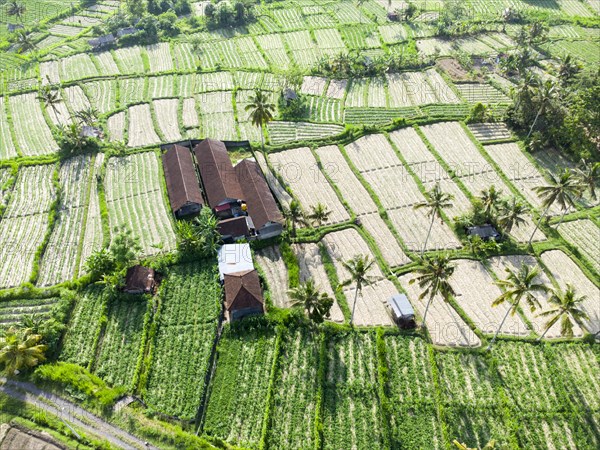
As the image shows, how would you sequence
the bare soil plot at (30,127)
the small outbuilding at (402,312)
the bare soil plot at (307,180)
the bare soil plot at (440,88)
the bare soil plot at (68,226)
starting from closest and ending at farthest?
the small outbuilding at (402,312) → the bare soil plot at (68,226) → the bare soil plot at (307,180) → the bare soil plot at (30,127) → the bare soil plot at (440,88)

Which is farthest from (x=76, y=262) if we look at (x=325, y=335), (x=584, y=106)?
(x=584, y=106)

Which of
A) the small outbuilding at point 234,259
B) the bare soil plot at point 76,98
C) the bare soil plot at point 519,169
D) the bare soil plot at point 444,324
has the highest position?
the bare soil plot at point 519,169

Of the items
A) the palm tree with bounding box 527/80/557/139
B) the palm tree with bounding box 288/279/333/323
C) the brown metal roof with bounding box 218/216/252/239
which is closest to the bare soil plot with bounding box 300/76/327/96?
the palm tree with bounding box 527/80/557/139

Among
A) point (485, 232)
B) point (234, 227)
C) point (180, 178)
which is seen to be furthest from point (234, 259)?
point (485, 232)

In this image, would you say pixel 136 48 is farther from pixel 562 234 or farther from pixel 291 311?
pixel 562 234

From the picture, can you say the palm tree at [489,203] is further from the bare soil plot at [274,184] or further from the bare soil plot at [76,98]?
the bare soil plot at [76,98]

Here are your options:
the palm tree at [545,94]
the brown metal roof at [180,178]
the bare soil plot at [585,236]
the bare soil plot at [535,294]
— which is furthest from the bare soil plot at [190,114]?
the bare soil plot at [585,236]

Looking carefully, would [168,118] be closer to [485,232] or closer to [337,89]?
[337,89]
